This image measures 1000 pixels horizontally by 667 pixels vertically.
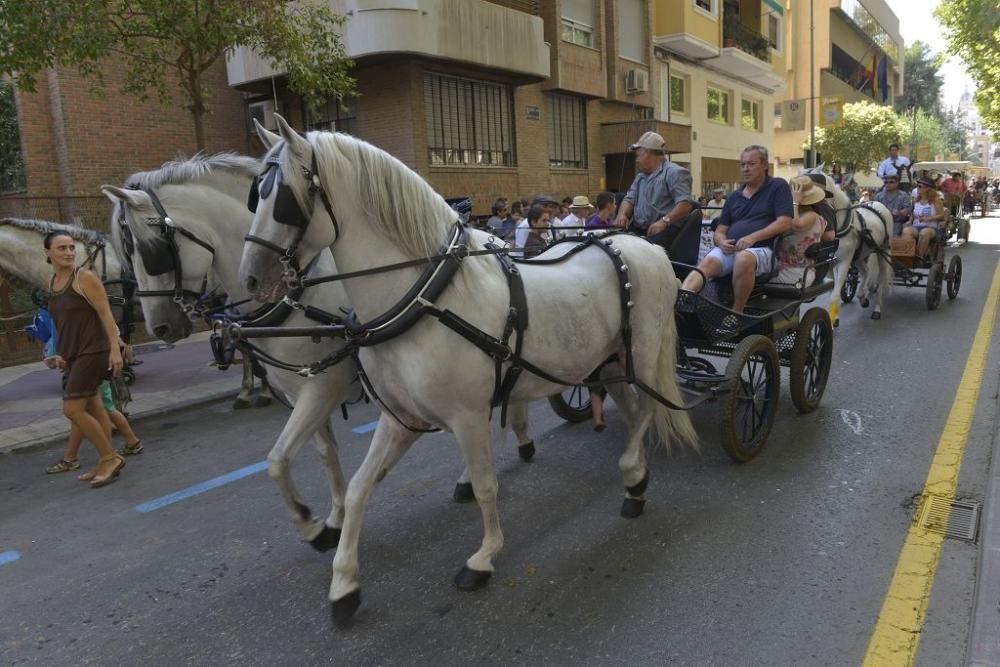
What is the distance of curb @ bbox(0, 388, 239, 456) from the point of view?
615 cm

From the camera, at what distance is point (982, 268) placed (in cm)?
1496

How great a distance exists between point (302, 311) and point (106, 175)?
42.6ft

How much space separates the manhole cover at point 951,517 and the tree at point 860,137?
1516 inches

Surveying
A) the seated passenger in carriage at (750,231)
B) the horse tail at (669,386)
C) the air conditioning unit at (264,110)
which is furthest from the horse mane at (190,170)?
the air conditioning unit at (264,110)

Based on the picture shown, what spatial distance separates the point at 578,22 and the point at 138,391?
53.3ft

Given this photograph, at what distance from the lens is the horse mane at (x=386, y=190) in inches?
110

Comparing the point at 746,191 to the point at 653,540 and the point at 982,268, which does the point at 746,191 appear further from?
the point at 982,268

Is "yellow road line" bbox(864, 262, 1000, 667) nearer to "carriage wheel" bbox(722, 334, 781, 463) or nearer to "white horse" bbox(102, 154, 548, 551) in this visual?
"carriage wheel" bbox(722, 334, 781, 463)

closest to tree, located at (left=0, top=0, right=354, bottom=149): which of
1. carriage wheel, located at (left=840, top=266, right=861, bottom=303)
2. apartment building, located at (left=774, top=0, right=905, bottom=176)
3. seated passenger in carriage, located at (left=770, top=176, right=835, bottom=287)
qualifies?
seated passenger in carriage, located at (left=770, top=176, right=835, bottom=287)

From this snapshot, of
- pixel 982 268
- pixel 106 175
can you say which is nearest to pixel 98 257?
pixel 106 175

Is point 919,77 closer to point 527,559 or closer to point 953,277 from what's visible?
point 953,277

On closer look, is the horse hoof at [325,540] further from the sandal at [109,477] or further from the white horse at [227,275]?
the sandal at [109,477]

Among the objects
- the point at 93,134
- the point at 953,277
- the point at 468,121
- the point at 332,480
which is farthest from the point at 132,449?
the point at 468,121

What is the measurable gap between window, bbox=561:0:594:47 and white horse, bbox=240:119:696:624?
17268mm
